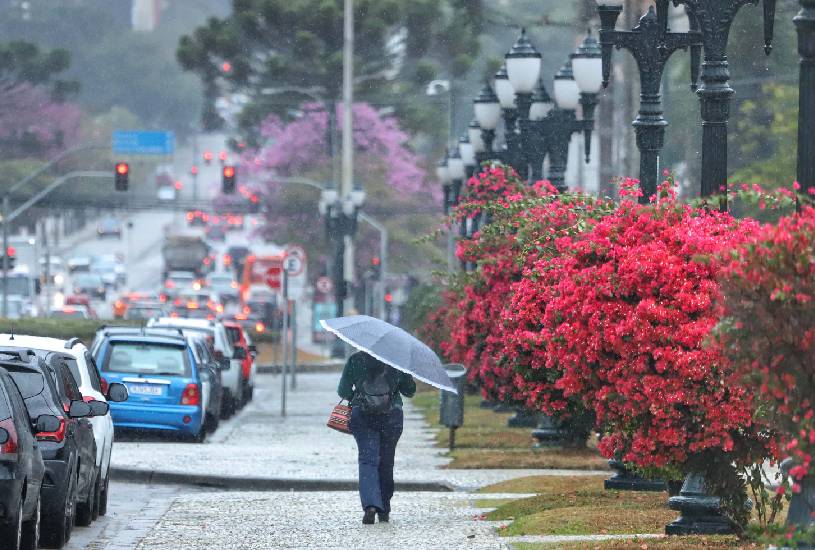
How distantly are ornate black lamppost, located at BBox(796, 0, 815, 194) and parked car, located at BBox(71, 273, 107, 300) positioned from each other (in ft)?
296

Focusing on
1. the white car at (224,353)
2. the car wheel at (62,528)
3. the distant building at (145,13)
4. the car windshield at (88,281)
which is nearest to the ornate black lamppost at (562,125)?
the white car at (224,353)

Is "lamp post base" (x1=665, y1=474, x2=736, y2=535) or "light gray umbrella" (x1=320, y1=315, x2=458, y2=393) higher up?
"light gray umbrella" (x1=320, y1=315, x2=458, y2=393)

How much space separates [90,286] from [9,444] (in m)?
89.2

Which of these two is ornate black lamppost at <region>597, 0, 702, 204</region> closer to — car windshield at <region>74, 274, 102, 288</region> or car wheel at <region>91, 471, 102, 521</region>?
car wheel at <region>91, 471, 102, 521</region>

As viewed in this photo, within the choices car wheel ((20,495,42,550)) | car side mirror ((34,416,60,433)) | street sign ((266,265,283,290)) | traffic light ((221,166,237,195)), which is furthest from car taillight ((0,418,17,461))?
traffic light ((221,166,237,195))

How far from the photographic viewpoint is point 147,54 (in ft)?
477

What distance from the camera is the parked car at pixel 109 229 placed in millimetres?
139000

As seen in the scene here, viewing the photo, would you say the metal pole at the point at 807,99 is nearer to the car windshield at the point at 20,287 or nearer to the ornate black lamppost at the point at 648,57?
the ornate black lamppost at the point at 648,57

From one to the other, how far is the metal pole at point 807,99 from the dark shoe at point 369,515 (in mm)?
5859

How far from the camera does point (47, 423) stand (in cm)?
1334

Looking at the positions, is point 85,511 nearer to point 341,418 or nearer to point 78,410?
point 78,410

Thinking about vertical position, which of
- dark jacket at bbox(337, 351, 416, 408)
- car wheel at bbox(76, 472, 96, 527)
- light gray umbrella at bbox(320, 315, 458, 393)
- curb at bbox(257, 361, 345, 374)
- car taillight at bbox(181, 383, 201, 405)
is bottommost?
curb at bbox(257, 361, 345, 374)

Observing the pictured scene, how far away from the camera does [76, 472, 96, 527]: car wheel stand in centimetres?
1630

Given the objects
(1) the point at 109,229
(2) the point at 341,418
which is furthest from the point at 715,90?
(1) the point at 109,229
